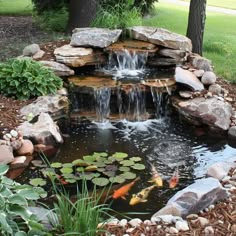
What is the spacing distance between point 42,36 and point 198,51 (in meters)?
3.67

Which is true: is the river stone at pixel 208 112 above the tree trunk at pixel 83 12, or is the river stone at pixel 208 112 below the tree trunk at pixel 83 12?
below

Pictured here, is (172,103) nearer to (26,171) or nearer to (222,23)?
(26,171)

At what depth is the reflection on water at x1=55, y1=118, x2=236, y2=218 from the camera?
525cm

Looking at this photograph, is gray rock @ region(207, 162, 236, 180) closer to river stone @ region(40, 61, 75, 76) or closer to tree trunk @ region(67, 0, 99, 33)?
river stone @ region(40, 61, 75, 76)

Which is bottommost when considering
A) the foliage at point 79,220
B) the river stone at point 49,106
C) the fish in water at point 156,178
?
the fish in water at point 156,178

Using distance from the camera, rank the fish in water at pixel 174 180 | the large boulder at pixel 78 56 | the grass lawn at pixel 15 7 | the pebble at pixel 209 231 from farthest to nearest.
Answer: the grass lawn at pixel 15 7
the large boulder at pixel 78 56
the fish in water at pixel 174 180
the pebble at pixel 209 231

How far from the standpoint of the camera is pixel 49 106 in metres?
6.54

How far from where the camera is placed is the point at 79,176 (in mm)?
5023

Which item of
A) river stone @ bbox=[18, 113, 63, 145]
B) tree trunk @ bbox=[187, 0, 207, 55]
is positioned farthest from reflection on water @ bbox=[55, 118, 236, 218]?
tree trunk @ bbox=[187, 0, 207, 55]

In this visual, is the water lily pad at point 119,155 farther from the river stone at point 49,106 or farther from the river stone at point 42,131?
the river stone at point 49,106

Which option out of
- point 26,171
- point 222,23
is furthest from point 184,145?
point 222,23

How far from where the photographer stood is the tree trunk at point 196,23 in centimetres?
857

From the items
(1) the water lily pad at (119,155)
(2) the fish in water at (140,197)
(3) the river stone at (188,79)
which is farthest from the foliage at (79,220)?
(3) the river stone at (188,79)

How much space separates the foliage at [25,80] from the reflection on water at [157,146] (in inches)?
→ 30.3
